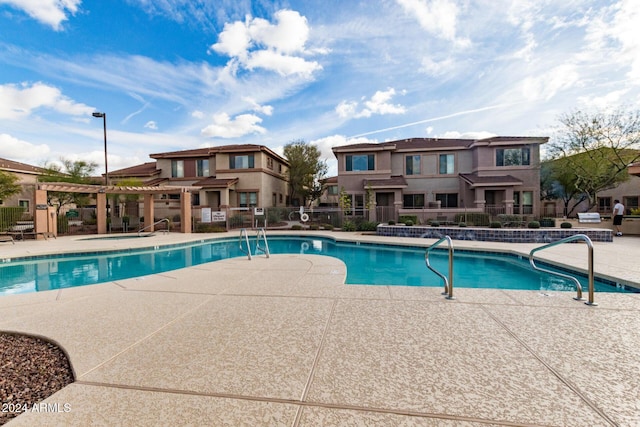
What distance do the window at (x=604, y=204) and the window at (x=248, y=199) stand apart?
110 ft

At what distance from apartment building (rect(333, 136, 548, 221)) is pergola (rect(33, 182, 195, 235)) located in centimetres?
1210

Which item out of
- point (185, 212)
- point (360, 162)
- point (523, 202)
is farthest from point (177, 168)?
point (523, 202)

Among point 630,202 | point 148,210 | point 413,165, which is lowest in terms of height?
point 148,210

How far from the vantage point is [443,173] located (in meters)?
24.1

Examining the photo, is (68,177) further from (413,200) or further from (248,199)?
(413,200)

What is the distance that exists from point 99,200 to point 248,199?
10.9 meters

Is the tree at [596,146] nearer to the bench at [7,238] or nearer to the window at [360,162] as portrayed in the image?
the window at [360,162]

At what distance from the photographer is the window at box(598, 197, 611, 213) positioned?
93.7 feet

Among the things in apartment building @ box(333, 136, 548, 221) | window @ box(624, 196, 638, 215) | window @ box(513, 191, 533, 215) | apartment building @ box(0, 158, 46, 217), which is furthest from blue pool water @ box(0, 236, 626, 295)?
window @ box(624, 196, 638, 215)

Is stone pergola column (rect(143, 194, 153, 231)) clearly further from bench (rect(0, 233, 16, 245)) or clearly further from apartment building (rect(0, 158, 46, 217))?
apartment building (rect(0, 158, 46, 217))

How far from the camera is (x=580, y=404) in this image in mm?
2211

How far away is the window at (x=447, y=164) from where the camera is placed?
2408 centimetres

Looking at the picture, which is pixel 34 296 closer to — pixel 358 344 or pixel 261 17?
pixel 358 344

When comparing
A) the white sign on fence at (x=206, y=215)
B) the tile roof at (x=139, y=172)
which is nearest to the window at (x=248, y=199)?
the white sign on fence at (x=206, y=215)
